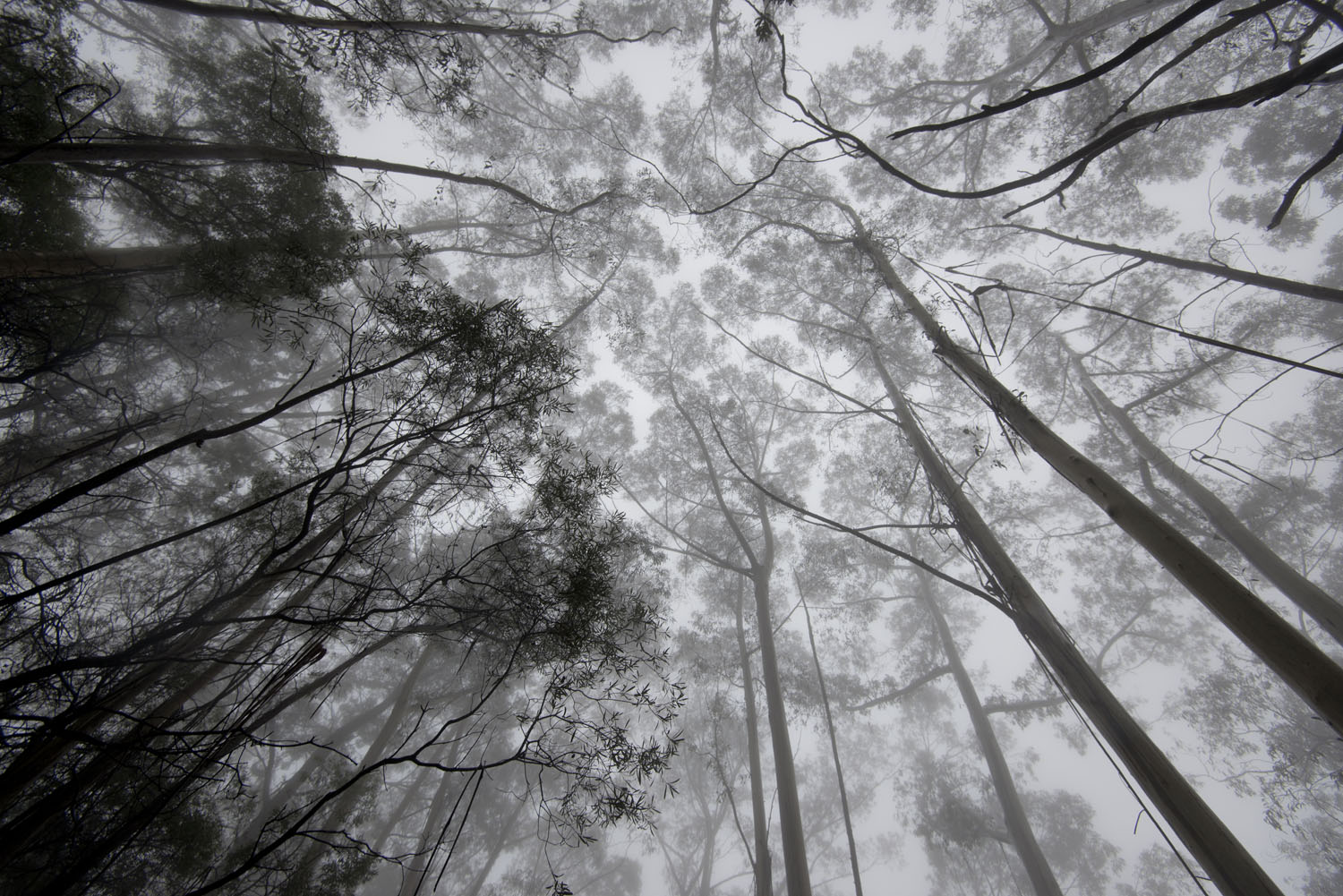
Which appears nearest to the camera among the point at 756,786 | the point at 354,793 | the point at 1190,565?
the point at 1190,565

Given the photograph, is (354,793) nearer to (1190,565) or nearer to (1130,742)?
(1130,742)

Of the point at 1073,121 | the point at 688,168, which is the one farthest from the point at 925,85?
the point at 688,168

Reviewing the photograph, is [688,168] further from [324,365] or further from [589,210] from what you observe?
[324,365]

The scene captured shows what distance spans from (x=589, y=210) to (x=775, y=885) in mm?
29499

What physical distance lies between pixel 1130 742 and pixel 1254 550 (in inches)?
320

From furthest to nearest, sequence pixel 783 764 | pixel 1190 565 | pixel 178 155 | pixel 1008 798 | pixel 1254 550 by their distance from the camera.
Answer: pixel 1008 798 < pixel 1254 550 < pixel 783 764 < pixel 178 155 < pixel 1190 565

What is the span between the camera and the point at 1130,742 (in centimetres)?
285

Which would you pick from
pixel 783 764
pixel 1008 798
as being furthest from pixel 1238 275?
pixel 1008 798

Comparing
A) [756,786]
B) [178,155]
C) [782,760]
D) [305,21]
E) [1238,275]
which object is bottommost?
[782,760]

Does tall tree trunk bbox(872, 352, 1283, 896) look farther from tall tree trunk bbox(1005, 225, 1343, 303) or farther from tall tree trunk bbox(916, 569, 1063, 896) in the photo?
tall tree trunk bbox(916, 569, 1063, 896)

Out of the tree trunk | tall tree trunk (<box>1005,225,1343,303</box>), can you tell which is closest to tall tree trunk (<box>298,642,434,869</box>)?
the tree trunk

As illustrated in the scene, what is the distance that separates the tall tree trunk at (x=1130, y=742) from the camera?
2.48 metres

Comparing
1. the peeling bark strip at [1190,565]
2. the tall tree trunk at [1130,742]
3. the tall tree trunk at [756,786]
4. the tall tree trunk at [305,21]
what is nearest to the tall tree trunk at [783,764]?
the tall tree trunk at [756,786]

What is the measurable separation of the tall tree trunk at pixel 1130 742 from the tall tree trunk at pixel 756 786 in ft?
16.2
